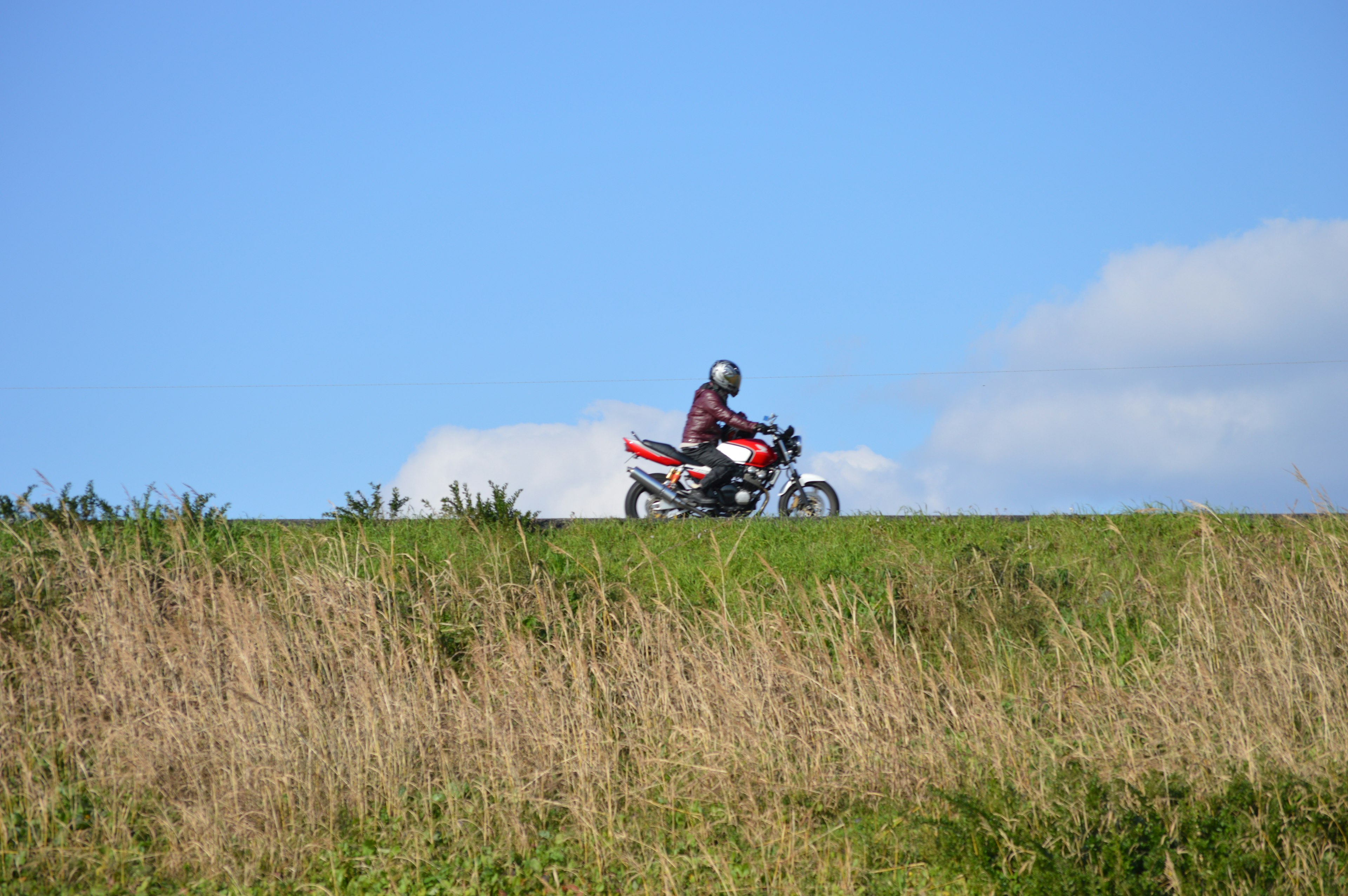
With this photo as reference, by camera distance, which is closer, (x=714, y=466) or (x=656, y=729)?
(x=656, y=729)

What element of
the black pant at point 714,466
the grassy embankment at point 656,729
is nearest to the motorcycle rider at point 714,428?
the black pant at point 714,466

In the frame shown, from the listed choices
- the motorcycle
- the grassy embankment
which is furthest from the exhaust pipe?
the grassy embankment

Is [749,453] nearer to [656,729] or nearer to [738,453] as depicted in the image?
[738,453]

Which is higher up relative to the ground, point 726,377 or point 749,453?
point 726,377

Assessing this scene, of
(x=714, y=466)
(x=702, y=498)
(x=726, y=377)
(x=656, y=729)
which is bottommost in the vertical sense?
(x=656, y=729)

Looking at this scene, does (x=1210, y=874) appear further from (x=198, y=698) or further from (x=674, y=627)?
(x=198, y=698)

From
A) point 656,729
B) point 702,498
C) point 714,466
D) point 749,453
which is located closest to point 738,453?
point 749,453

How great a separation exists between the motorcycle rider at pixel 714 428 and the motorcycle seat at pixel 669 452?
0.07 metres

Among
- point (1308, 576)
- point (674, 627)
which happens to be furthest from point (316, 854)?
point (1308, 576)

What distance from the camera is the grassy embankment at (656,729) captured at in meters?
5.33

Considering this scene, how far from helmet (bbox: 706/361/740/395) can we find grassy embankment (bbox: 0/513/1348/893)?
5.37 metres

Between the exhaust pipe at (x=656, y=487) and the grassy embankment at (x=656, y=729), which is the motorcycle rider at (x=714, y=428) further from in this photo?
the grassy embankment at (x=656, y=729)

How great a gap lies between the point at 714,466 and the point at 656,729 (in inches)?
289

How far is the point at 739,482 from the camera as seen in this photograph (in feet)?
46.1
